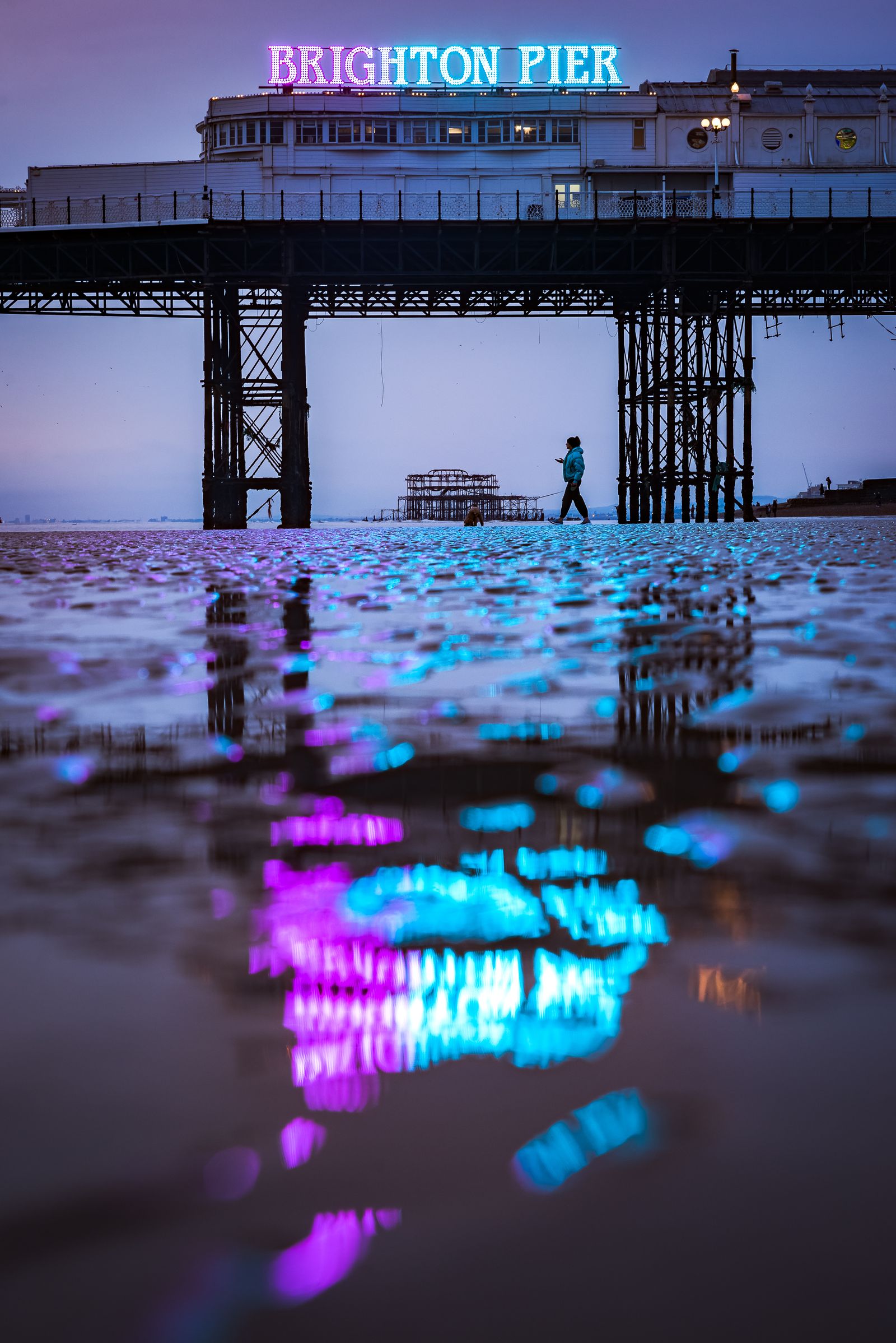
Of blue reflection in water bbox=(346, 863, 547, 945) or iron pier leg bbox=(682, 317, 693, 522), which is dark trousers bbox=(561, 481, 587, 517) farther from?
blue reflection in water bbox=(346, 863, 547, 945)

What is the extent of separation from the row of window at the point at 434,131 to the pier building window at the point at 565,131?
19 mm

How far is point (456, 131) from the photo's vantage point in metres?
43.0

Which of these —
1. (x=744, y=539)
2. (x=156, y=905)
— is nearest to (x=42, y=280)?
(x=744, y=539)

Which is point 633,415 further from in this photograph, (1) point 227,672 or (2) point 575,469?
(1) point 227,672

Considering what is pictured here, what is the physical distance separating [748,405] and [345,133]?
1826 centimetres

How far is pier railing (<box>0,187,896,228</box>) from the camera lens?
1469 inches

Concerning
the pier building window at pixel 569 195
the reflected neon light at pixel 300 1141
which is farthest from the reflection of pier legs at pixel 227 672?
the pier building window at pixel 569 195

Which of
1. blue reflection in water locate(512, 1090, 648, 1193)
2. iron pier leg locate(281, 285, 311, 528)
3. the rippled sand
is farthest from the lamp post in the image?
blue reflection in water locate(512, 1090, 648, 1193)

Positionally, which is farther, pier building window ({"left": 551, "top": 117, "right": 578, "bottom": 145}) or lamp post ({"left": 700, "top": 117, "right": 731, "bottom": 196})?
lamp post ({"left": 700, "top": 117, "right": 731, "bottom": 196})

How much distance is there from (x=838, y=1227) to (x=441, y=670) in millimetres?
2856

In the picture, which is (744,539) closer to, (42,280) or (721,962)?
(721,962)

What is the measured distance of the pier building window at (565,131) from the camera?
42844 millimetres

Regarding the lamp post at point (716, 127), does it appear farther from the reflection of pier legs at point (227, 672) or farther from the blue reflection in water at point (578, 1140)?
the blue reflection in water at point (578, 1140)

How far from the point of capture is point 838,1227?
0.69m
